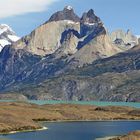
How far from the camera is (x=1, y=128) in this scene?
192000 millimetres

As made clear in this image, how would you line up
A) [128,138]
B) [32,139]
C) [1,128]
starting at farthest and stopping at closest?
[1,128], [32,139], [128,138]

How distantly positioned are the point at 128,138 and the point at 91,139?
2674 cm

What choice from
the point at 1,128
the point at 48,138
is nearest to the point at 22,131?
the point at 1,128

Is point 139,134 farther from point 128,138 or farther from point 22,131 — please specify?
point 22,131

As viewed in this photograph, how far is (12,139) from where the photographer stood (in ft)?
527

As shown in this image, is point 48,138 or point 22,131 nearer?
point 48,138

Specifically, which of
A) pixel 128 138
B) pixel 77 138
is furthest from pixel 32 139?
pixel 128 138

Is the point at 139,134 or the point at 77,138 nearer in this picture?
the point at 139,134

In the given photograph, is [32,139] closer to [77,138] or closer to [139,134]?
[77,138]

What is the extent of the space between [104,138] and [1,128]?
45.3 m

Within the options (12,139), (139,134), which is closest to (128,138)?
(139,134)

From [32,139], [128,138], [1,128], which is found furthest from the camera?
[1,128]

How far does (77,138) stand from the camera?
16688cm

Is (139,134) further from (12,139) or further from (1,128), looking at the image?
(1,128)
